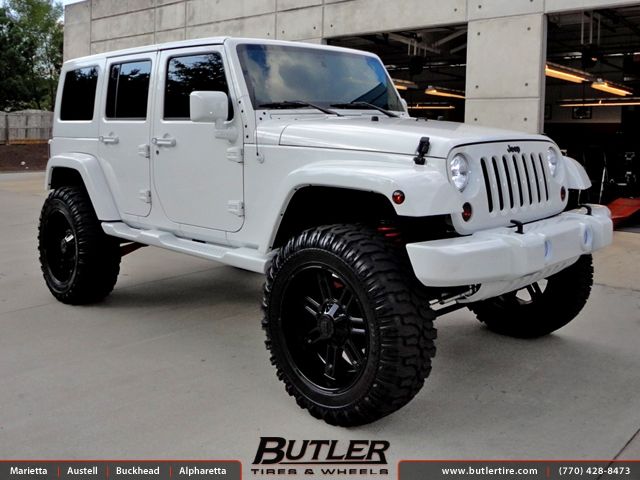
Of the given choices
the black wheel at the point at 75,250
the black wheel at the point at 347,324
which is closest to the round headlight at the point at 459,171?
the black wheel at the point at 347,324

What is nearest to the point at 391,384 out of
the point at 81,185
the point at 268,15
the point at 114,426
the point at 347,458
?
the point at 347,458

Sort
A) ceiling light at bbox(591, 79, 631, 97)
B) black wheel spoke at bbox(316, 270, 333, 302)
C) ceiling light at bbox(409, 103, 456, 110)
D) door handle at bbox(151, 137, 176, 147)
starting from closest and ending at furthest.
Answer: black wheel spoke at bbox(316, 270, 333, 302), door handle at bbox(151, 137, 176, 147), ceiling light at bbox(591, 79, 631, 97), ceiling light at bbox(409, 103, 456, 110)

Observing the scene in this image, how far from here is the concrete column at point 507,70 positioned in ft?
32.8

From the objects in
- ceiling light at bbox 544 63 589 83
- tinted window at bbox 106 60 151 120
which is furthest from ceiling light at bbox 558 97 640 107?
tinted window at bbox 106 60 151 120

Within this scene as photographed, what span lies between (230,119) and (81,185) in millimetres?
2215

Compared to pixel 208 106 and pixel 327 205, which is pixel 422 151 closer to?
pixel 327 205

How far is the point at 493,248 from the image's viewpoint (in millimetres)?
3246

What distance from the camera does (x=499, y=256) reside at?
3256 mm

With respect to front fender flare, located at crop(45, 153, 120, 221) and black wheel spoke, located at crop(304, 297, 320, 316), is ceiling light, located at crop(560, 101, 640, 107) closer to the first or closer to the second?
front fender flare, located at crop(45, 153, 120, 221)

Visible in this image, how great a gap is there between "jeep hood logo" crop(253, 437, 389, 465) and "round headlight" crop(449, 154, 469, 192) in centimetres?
128

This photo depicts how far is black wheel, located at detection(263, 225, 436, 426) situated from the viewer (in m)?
3.23

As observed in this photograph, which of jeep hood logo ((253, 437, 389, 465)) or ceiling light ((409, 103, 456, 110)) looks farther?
ceiling light ((409, 103, 456, 110))

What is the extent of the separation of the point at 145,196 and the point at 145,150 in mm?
331

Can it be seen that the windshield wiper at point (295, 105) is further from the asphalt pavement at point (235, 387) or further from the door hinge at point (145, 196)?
the asphalt pavement at point (235, 387)
